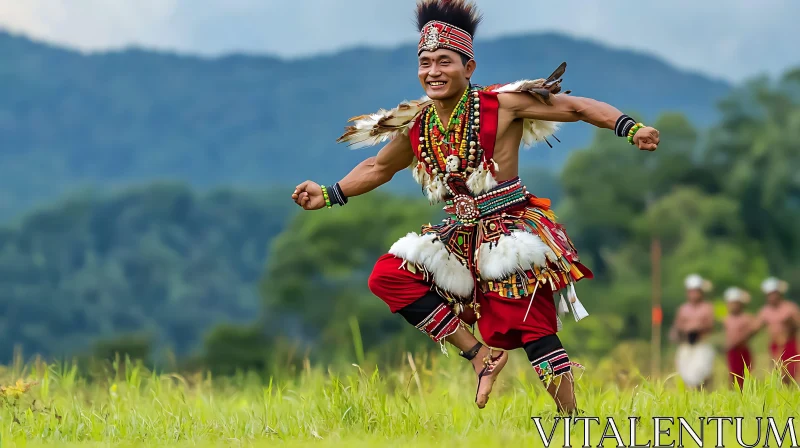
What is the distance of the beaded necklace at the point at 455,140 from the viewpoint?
4.93m

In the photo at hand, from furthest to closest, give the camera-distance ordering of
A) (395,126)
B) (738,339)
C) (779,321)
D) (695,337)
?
(695,337) → (779,321) → (738,339) → (395,126)

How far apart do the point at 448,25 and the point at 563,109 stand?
24.9 inches

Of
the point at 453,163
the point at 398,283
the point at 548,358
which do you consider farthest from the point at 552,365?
the point at 453,163

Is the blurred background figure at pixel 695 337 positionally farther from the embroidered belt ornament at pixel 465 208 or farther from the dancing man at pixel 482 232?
the embroidered belt ornament at pixel 465 208

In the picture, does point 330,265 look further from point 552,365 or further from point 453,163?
point 552,365

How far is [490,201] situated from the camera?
4.94m

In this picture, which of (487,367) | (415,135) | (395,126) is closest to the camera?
(487,367)

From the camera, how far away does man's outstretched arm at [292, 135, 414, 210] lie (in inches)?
206

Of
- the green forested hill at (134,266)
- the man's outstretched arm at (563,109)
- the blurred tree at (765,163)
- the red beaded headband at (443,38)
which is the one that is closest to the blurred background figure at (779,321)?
the man's outstretched arm at (563,109)

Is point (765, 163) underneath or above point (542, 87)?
above

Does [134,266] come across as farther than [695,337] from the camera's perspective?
Yes

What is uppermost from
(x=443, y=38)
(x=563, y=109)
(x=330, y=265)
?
(x=330, y=265)

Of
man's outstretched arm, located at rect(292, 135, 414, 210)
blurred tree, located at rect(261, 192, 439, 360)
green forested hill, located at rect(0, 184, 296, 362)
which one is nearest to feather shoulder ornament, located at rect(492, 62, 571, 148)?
man's outstretched arm, located at rect(292, 135, 414, 210)

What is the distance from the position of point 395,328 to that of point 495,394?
32.6 meters
